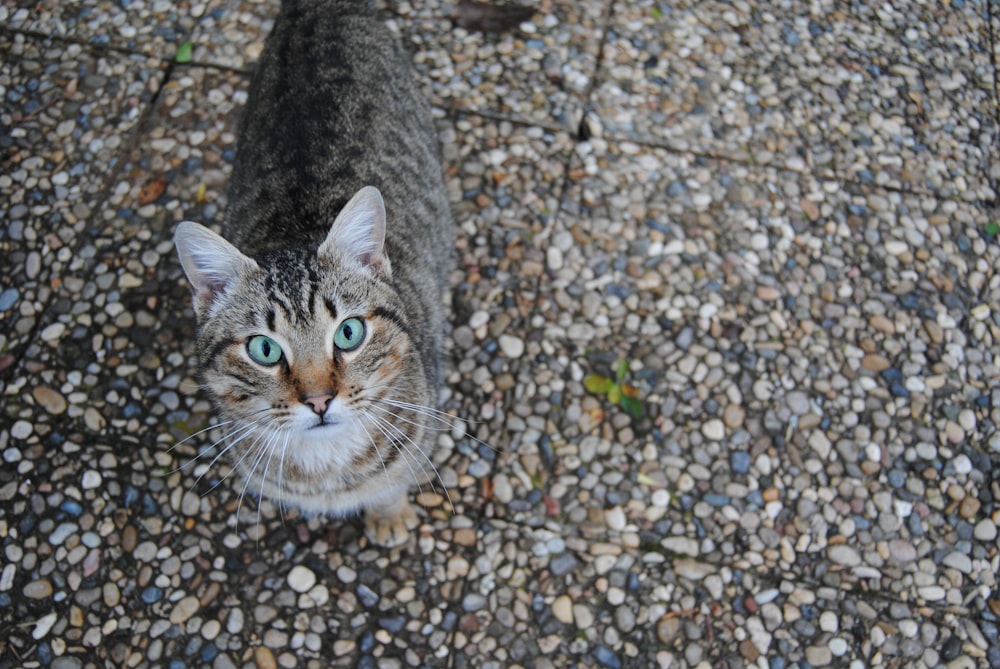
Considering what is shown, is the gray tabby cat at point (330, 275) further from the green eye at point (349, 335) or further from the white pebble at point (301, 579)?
the white pebble at point (301, 579)

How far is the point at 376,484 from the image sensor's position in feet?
10.0

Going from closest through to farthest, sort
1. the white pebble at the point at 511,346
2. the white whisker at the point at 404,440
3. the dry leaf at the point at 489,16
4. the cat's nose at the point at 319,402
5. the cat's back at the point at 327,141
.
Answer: the cat's nose at the point at 319,402 → the white whisker at the point at 404,440 → the cat's back at the point at 327,141 → the white pebble at the point at 511,346 → the dry leaf at the point at 489,16

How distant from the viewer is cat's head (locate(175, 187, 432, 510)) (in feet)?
8.41

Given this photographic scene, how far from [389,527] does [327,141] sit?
1.57 metres

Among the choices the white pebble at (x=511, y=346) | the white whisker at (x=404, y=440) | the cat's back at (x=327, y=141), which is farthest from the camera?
the white pebble at (x=511, y=346)

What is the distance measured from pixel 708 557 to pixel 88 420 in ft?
8.84

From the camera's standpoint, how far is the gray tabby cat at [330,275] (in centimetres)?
259

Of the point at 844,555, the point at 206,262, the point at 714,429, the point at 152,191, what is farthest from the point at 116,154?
the point at 844,555

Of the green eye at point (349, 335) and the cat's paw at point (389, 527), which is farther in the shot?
the cat's paw at point (389, 527)

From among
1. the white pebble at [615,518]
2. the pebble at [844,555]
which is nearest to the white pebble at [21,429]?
the white pebble at [615,518]

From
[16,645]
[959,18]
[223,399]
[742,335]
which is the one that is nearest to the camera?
[223,399]

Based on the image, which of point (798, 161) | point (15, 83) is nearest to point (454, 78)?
point (798, 161)

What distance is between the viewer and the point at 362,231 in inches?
109

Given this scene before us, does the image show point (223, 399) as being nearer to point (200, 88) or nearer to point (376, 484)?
point (376, 484)
